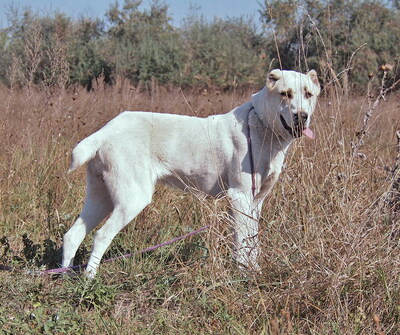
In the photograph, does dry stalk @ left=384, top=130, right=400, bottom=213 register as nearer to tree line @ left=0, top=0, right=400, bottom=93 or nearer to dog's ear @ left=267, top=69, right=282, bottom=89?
dog's ear @ left=267, top=69, right=282, bottom=89

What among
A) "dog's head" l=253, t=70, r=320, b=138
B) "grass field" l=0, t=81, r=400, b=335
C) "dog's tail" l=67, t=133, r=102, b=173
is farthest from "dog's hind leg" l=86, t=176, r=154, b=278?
"dog's head" l=253, t=70, r=320, b=138

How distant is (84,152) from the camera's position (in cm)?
389

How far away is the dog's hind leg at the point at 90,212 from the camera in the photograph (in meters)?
4.10

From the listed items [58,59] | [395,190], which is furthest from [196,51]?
[395,190]

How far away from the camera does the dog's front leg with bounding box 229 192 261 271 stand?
3.46m

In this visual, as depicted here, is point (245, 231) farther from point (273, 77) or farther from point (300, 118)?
point (273, 77)

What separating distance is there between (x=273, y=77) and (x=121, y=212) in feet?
4.42

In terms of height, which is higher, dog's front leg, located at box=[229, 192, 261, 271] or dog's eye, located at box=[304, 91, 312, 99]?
dog's eye, located at box=[304, 91, 312, 99]

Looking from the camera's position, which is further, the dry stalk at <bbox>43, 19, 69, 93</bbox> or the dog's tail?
the dry stalk at <bbox>43, 19, 69, 93</bbox>

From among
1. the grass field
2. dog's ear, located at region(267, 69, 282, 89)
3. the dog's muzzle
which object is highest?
dog's ear, located at region(267, 69, 282, 89)

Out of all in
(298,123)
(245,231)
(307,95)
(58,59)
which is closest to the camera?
(245,231)

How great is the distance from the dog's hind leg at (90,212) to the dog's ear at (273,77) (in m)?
1.32

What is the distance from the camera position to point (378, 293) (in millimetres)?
3143

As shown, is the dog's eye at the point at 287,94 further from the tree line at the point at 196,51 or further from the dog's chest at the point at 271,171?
the tree line at the point at 196,51
